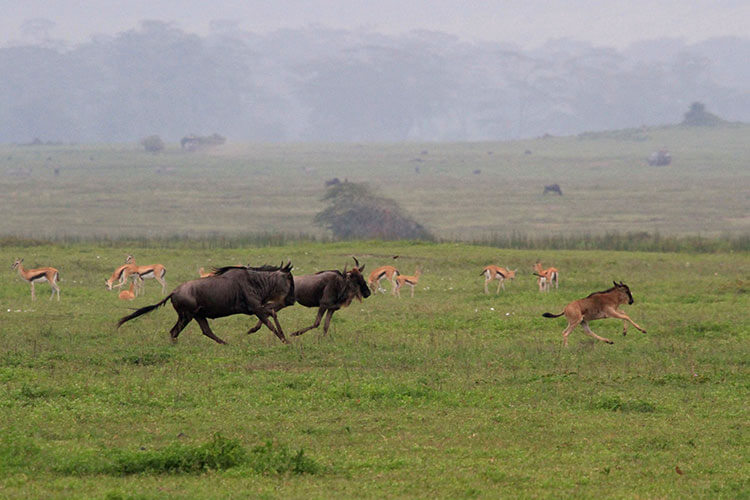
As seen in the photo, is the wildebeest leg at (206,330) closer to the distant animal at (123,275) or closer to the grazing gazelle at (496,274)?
the distant animal at (123,275)

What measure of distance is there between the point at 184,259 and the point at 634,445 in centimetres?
2272

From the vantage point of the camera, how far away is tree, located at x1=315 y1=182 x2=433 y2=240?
2015 inches

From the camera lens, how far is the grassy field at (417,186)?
56906 millimetres

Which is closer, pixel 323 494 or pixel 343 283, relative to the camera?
pixel 323 494

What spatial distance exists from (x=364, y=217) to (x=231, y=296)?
35945mm

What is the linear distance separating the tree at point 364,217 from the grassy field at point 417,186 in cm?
222

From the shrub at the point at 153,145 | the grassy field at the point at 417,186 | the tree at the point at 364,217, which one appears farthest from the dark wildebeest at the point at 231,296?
the shrub at the point at 153,145

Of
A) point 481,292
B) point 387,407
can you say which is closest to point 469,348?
point 387,407

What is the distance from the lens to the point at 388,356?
15.0m

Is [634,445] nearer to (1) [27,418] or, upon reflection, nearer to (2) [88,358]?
(1) [27,418]

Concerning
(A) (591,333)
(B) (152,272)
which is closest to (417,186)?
(B) (152,272)

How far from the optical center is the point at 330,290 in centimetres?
1731

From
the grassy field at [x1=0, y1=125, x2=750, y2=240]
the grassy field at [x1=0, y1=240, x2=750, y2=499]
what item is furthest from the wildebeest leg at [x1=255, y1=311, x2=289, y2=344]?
the grassy field at [x1=0, y1=125, x2=750, y2=240]

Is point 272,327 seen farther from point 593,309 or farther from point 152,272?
point 152,272
